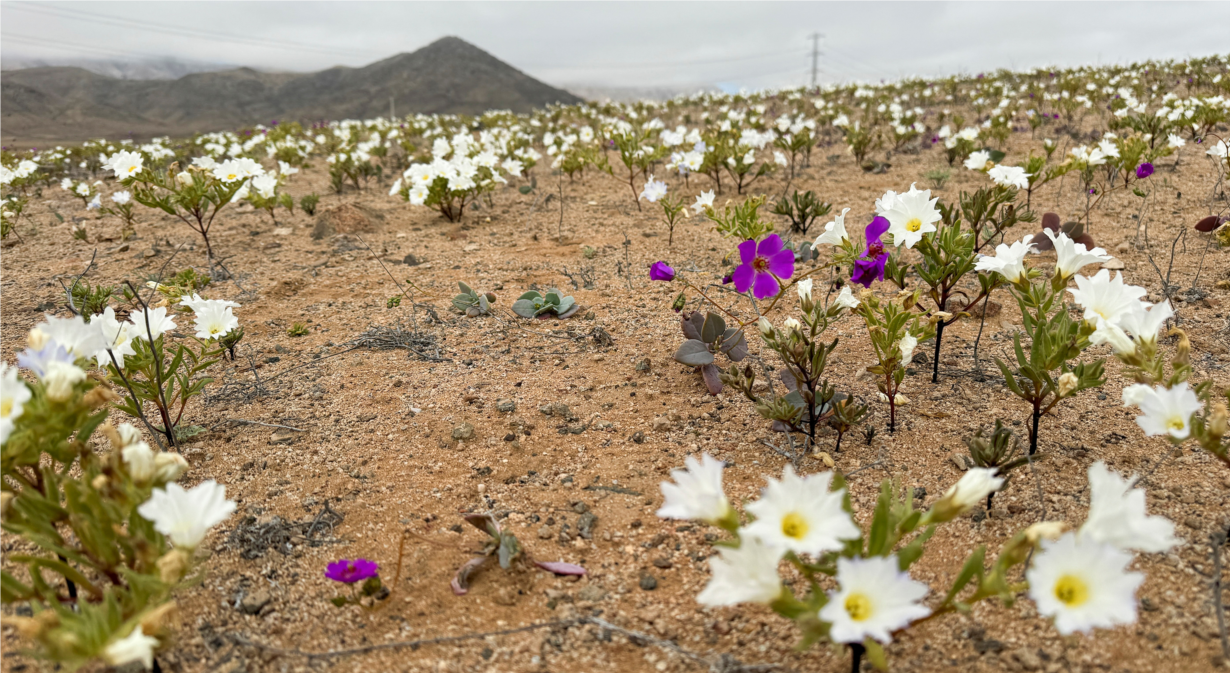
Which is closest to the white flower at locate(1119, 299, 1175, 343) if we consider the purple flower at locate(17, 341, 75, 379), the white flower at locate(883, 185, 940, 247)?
the white flower at locate(883, 185, 940, 247)

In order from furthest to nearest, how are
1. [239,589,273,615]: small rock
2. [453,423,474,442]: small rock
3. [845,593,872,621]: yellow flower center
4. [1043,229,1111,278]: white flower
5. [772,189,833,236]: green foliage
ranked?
[772,189,833,236]: green foliage
[453,423,474,442]: small rock
[1043,229,1111,278]: white flower
[239,589,273,615]: small rock
[845,593,872,621]: yellow flower center

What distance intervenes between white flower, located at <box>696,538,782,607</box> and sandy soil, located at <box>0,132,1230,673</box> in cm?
39

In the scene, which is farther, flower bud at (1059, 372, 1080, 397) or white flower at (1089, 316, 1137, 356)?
flower bud at (1059, 372, 1080, 397)

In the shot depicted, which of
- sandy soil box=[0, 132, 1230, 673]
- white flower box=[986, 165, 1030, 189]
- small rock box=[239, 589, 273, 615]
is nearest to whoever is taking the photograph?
sandy soil box=[0, 132, 1230, 673]

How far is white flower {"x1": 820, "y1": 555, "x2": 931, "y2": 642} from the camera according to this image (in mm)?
992

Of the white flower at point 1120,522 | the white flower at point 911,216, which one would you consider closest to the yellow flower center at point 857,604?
the white flower at point 1120,522

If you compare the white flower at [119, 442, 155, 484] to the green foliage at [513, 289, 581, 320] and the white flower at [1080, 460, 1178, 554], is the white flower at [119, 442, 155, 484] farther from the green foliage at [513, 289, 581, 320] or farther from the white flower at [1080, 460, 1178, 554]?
the green foliage at [513, 289, 581, 320]

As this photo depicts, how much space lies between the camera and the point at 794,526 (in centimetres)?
112

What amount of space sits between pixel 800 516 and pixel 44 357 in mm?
1468

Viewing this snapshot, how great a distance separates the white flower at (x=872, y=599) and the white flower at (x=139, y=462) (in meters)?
1.25

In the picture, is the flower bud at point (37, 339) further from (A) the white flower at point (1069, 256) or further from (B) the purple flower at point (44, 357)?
(A) the white flower at point (1069, 256)

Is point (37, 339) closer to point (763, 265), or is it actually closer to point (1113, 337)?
point (763, 265)

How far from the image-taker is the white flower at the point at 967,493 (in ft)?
A: 3.88

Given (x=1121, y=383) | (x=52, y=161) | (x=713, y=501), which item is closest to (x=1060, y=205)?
(x=1121, y=383)
